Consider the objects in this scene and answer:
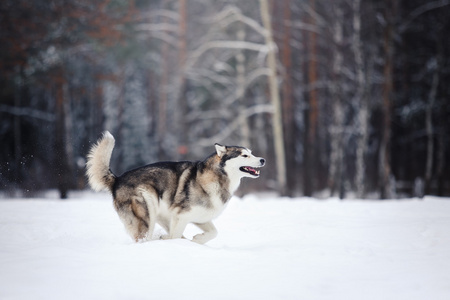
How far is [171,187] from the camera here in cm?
657

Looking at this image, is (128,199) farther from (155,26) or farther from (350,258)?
(155,26)

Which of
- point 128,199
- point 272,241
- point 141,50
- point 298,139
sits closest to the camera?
point 128,199

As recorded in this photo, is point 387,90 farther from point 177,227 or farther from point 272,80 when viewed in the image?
point 177,227

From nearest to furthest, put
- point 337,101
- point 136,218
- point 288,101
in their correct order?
point 136,218 → point 337,101 → point 288,101

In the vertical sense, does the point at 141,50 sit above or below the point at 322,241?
above

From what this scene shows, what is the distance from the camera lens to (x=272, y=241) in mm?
6812

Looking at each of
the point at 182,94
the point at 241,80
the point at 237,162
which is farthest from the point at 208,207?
the point at 182,94

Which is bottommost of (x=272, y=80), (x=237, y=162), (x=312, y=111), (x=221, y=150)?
(x=312, y=111)

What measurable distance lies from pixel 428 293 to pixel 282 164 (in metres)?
14.6

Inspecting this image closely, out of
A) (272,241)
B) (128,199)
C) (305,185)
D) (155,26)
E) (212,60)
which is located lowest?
(305,185)

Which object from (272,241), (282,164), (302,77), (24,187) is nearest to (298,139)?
(302,77)

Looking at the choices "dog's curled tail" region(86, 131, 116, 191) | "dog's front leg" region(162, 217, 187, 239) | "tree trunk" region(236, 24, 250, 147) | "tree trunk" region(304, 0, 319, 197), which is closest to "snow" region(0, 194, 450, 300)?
"dog's front leg" region(162, 217, 187, 239)

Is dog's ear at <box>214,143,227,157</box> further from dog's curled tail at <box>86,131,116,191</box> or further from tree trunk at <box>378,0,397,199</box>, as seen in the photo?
tree trunk at <box>378,0,397,199</box>

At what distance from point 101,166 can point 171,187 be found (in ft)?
3.26
